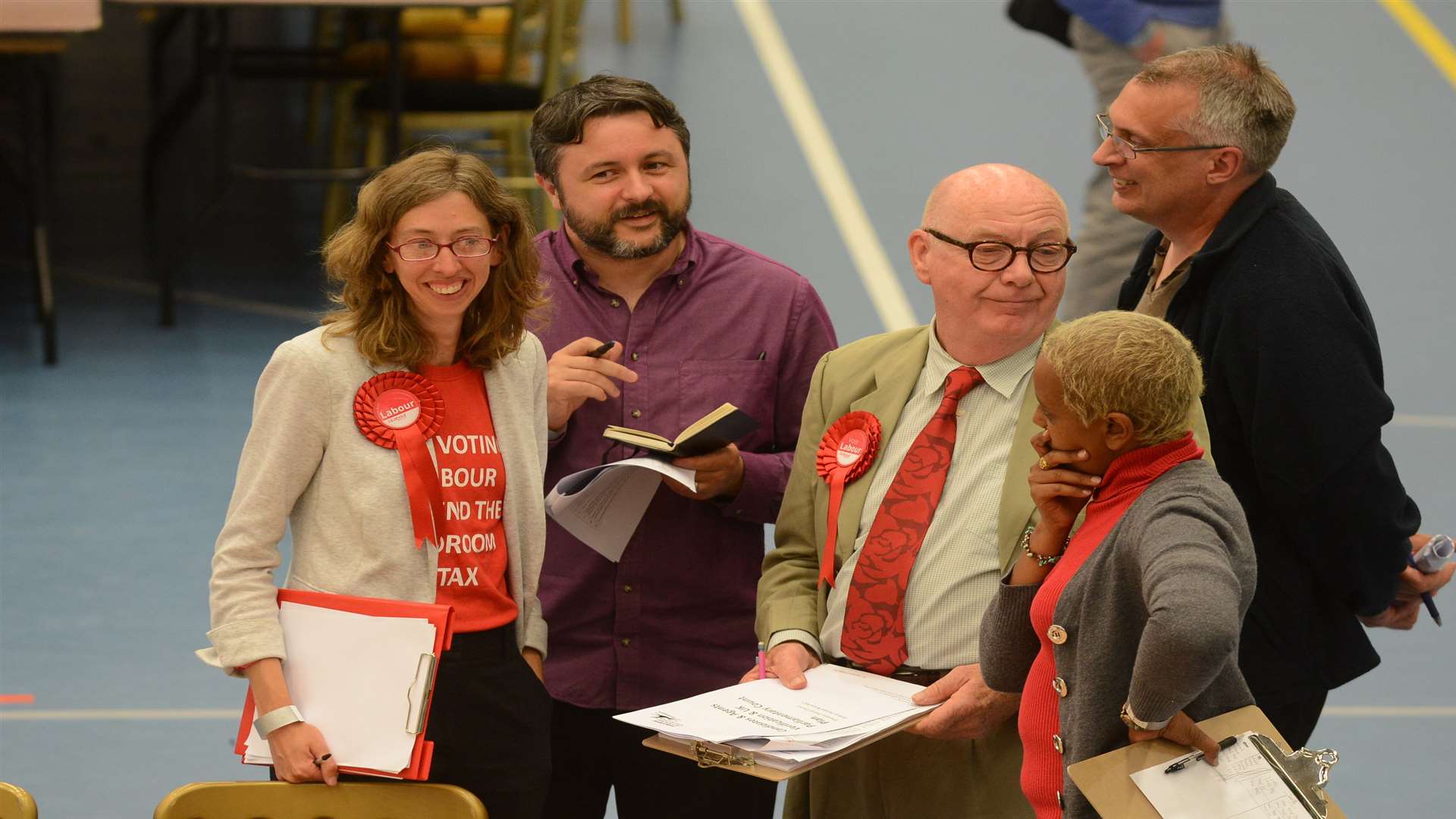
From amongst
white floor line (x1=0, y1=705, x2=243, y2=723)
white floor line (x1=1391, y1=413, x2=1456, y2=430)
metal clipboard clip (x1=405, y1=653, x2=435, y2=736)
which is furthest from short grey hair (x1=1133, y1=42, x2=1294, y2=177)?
white floor line (x1=1391, y1=413, x2=1456, y2=430)

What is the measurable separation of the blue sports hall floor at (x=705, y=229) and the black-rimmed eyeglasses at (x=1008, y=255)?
44 cm

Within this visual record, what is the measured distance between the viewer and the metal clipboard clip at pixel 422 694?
8.00 ft

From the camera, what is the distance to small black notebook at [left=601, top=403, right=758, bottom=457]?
2756 mm

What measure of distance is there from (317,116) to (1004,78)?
168 inches

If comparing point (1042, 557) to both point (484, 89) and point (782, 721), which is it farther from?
point (484, 89)

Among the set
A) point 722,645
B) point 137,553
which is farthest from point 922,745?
point 137,553

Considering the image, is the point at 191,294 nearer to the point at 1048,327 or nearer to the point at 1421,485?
the point at 1421,485

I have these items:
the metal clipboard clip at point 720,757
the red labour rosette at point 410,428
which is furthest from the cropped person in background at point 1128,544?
the red labour rosette at point 410,428

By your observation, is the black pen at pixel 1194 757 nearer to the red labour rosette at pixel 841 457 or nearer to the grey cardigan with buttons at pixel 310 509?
the red labour rosette at pixel 841 457

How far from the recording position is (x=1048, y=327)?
105 inches

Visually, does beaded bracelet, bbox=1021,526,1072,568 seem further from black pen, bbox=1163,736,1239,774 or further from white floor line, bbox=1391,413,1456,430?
white floor line, bbox=1391,413,1456,430

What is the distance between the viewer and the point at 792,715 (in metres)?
2.43

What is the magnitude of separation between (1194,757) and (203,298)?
23.6 ft

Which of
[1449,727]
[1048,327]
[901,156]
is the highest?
[1048,327]
